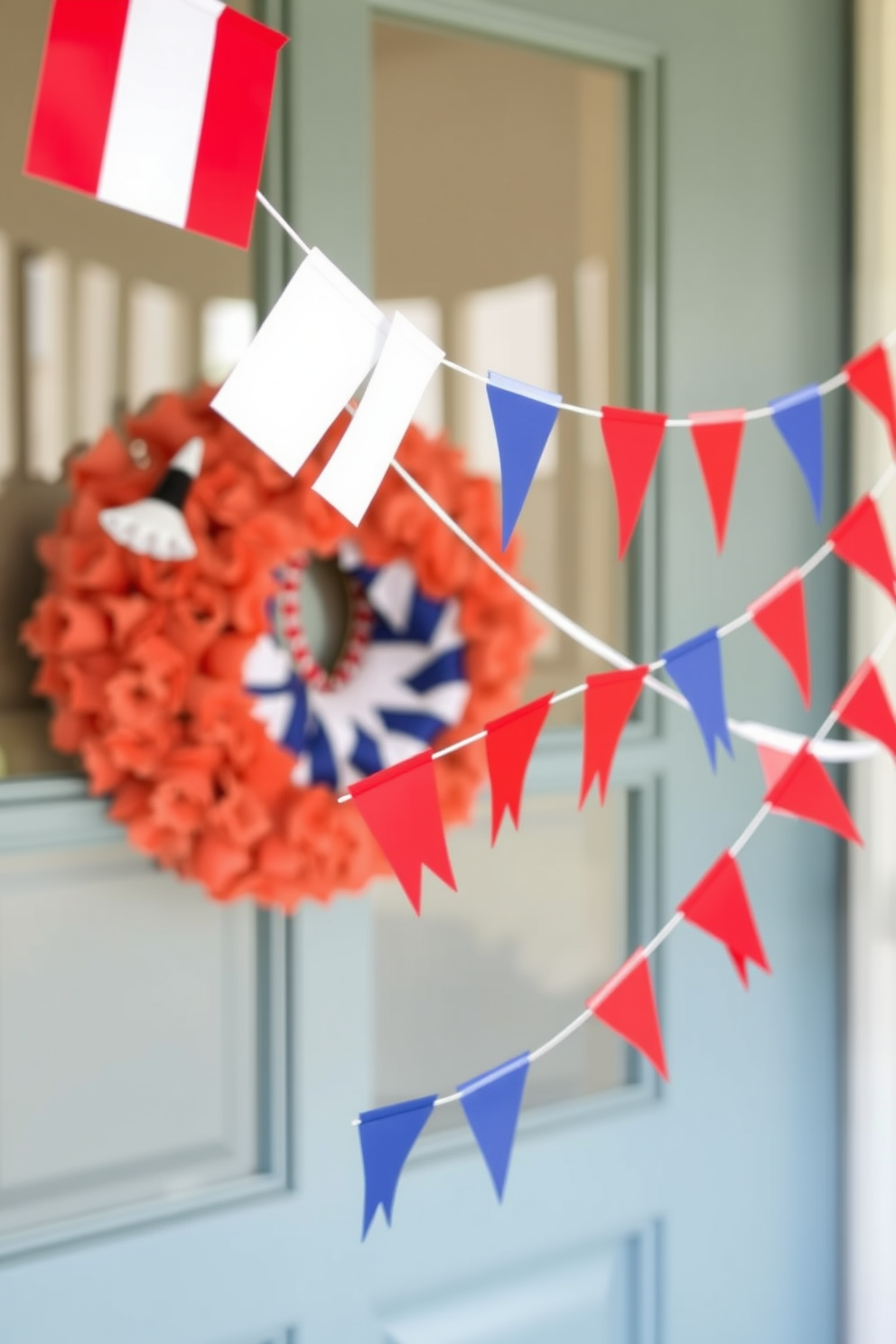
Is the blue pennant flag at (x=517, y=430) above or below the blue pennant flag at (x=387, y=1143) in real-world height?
above

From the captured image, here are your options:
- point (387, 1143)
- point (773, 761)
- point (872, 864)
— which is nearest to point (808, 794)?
point (773, 761)

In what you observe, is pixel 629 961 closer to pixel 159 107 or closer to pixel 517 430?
pixel 517 430

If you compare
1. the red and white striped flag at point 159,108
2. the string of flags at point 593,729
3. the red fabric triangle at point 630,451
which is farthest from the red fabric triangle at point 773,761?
the red and white striped flag at point 159,108

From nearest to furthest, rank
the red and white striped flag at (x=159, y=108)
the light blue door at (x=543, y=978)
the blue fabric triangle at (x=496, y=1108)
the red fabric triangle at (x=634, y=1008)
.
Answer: the red and white striped flag at (x=159, y=108) < the blue fabric triangle at (x=496, y=1108) < the red fabric triangle at (x=634, y=1008) < the light blue door at (x=543, y=978)

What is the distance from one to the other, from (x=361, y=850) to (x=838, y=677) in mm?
701

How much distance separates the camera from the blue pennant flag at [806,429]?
99cm

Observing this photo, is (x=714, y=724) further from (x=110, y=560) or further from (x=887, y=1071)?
(x=887, y=1071)

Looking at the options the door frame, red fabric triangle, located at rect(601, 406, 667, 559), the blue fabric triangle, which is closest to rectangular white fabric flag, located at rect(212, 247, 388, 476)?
red fabric triangle, located at rect(601, 406, 667, 559)

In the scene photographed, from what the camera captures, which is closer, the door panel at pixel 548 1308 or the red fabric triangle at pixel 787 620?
the red fabric triangle at pixel 787 620

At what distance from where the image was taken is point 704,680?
0.93 m

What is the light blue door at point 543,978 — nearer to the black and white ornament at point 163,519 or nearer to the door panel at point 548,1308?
the door panel at point 548,1308

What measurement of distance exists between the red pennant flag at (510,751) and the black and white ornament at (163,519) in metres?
0.39

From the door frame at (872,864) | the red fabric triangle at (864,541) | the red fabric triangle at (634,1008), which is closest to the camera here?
the red fabric triangle at (634,1008)

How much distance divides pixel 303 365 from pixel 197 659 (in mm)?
513
